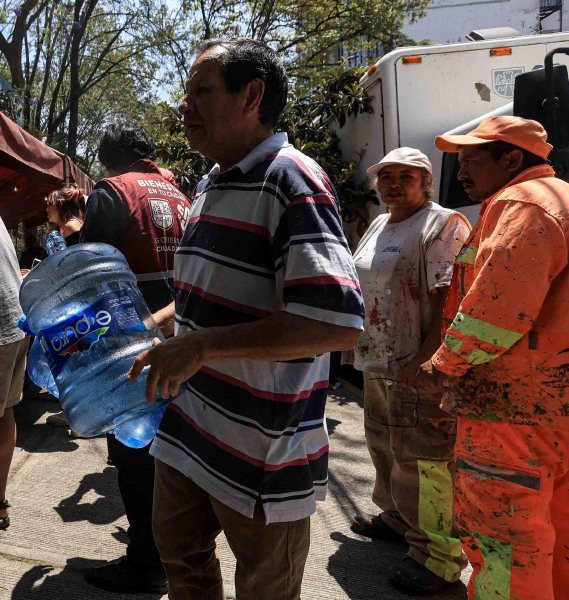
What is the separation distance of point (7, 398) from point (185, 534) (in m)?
2.17

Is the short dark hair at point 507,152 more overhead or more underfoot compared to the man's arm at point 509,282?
more overhead

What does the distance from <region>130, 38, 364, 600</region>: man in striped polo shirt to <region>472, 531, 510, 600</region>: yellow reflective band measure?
30.3 inches

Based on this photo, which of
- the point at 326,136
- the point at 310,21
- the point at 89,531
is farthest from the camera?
the point at 310,21

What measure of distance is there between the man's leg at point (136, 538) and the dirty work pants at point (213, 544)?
1000 millimetres

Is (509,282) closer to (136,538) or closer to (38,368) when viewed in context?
(136,538)

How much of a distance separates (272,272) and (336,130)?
599cm

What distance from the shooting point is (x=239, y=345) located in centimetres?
152

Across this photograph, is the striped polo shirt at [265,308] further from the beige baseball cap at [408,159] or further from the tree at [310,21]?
the tree at [310,21]

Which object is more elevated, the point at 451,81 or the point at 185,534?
the point at 451,81

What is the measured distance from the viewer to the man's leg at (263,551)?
170 centimetres

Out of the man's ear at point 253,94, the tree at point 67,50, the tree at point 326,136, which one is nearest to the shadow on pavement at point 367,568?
the man's ear at point 253,94

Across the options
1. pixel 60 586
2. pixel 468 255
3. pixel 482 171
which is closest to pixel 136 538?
pixel 60 586

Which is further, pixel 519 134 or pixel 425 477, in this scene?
pixel 425 477

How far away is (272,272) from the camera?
65.9 inches
